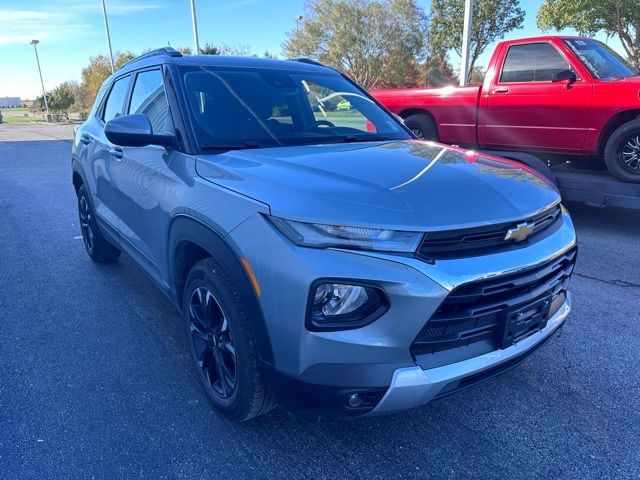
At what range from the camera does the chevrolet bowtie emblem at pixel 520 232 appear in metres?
2.09

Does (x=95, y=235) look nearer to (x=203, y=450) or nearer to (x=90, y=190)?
(x=90, y=190)

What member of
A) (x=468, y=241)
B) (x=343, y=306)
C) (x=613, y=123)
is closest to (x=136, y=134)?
(x=343, y=306)

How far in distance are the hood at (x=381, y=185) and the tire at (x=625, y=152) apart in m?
3.43

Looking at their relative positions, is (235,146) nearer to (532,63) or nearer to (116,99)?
(116,99)

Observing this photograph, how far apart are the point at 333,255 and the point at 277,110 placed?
65.4 inches

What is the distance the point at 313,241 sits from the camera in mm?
1924

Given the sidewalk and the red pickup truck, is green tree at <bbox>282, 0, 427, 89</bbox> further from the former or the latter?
the red pickup truck

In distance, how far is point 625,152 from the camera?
5504 millimetres

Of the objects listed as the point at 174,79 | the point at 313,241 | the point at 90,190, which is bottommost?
the point at 90,190

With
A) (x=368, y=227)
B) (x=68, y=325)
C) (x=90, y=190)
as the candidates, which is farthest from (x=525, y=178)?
(x=90, y=190)

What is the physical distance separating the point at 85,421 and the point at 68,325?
1336 millimetres

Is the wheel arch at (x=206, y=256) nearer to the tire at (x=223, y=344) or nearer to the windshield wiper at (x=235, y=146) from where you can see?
the tire at (x=223, y=344)

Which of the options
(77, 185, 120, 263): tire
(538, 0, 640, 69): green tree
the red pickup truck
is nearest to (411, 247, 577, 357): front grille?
(77, 185, 120, 263): tire

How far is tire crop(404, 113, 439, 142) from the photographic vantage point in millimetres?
7422
